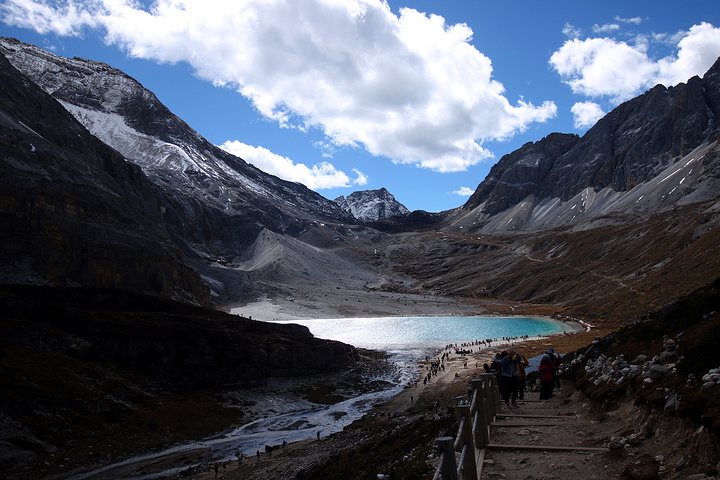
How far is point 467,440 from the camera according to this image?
691 cm

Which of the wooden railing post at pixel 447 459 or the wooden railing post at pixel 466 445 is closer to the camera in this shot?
the wooden railing post at pixel 447 459

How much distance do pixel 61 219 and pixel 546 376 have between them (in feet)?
245

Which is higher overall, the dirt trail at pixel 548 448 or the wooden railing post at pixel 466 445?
the wooden railing post at pixel 466 445

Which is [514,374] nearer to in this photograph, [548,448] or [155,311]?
[548,448]

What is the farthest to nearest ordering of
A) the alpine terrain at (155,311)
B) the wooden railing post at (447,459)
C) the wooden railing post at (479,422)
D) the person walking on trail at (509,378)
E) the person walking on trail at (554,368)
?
the alpine terrain at (155,311) → the person walking on trail at (554,368) → the person walking on trail at (509,378) → the wooden railing post at (479,422) → the wooden railing post at (447,459)

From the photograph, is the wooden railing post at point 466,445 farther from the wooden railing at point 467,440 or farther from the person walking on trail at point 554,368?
the person walking on trail at point 554,368

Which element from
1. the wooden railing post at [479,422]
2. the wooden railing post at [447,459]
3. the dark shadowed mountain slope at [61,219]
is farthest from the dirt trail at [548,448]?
the dark shadowed mountain slope at [61,219]

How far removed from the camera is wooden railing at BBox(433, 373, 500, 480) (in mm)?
5539

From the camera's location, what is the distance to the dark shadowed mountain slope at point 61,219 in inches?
2475

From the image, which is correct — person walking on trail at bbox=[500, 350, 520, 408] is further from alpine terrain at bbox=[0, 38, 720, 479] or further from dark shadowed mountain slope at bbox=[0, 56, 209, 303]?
dark shadowed mountain slope at bbox=[0, 56, 209, 303]

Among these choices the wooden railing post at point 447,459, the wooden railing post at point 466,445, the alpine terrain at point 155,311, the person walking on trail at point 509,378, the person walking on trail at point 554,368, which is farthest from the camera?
the alpine terrain at point 155,311

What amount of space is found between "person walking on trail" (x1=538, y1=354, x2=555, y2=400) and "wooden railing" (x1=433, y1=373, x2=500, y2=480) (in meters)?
4.56

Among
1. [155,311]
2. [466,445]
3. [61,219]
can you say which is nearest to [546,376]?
[466,445]

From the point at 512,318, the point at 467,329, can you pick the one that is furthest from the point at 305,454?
the point at 512,318
